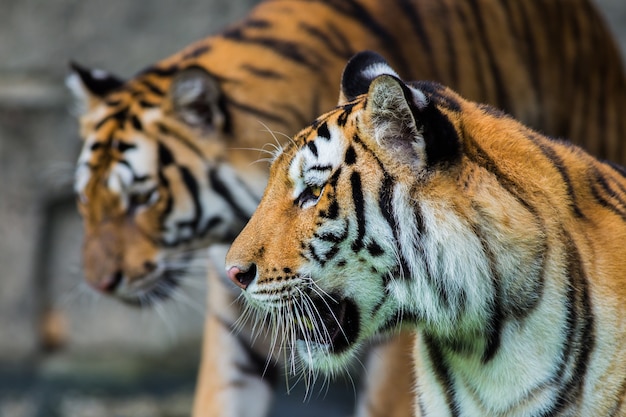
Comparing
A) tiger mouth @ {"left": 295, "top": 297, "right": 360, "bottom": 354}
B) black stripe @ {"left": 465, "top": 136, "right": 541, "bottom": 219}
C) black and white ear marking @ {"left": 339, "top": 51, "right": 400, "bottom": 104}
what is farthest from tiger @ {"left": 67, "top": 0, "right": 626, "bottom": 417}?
black stripe @ {"left": 465, "top": 136, "right": 541, "bottom": 219}

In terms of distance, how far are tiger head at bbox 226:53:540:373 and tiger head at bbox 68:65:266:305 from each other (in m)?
1.18

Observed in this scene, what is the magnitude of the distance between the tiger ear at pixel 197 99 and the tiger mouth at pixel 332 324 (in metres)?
1.29

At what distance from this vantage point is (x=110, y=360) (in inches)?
221

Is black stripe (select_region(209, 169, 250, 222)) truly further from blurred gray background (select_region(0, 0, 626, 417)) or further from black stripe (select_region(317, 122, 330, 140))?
blurred gray background (select_region(0, 0, 626, 417))

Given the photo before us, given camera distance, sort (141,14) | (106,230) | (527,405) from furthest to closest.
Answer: (141,14)
(106,230)
(527,405)

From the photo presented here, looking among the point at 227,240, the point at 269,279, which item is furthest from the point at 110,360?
the point at 269,279

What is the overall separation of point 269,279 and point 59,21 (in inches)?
159

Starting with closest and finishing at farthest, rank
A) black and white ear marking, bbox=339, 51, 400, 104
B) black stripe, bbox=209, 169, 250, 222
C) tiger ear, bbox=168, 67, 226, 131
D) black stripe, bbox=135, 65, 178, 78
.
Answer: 1. black and white ear marking, bbox=339, 51, 400, 104
2. tiger ear, bbox=168, 67, 226, 131
3. black stripe, bbox=209, 169, 250, 222
4. black stripe, bbox=135, 65, 178, 78

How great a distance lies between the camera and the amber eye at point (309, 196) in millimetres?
1956

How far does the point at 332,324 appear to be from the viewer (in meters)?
2.02

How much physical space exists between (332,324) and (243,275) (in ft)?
0.67

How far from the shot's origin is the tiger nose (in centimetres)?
198

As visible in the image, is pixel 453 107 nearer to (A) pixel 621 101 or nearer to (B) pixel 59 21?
(A) pixel 621 101

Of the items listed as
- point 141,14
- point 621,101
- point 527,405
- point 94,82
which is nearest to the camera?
point 527,405
